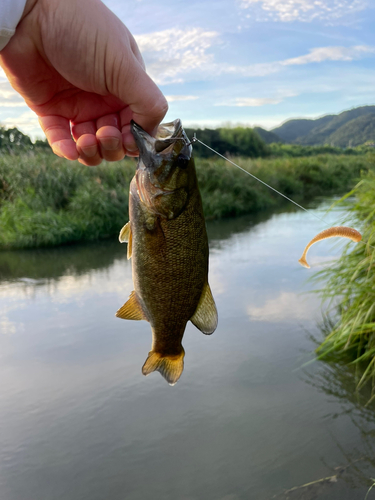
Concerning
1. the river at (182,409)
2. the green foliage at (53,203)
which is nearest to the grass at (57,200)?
the green foliage at (53,203)

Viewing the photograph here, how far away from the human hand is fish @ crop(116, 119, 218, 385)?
21 centimetres

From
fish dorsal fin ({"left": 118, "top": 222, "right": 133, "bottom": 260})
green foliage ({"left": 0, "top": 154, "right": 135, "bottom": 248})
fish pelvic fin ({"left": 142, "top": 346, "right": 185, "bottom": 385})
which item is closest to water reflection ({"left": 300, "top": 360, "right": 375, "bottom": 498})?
fish pelvic fin ({"left": 142, "top": 346, "right": 185, "bottom": 385})

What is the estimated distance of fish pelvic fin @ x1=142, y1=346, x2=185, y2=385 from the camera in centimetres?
146

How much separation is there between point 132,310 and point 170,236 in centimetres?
27

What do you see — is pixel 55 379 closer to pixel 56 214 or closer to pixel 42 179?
pixel 56 214

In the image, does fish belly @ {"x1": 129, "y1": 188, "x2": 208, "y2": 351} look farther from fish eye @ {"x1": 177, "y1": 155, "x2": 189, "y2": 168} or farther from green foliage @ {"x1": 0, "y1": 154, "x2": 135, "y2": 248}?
green foliage @ {"x1": 0, "y1": 154, "x2": 135, "y2": 248}

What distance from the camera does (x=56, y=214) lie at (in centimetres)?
1109

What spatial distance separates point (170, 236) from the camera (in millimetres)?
1410

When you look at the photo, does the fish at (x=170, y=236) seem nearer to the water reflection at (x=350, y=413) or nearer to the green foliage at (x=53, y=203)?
the water reflection at (x=350, y=413)

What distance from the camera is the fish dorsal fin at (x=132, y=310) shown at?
1.47 metres

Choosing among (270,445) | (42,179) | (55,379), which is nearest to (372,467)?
(270,445)

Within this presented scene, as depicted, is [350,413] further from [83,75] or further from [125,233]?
[83,75]

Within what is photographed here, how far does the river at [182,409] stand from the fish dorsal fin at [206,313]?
263 cm

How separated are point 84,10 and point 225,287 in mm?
6532
